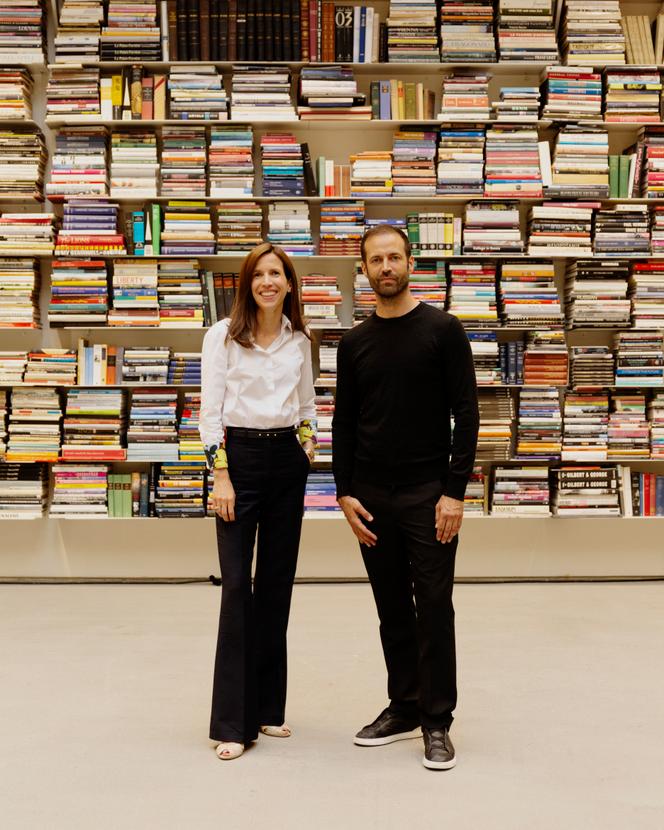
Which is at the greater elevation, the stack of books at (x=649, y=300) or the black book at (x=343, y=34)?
the black book at (x=343, y=34)

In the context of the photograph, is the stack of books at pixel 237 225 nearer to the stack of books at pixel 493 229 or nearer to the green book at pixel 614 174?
the stack of books at pixel 493 229

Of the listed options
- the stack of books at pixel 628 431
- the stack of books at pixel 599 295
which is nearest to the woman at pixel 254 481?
the stack of books at pixel 599 295

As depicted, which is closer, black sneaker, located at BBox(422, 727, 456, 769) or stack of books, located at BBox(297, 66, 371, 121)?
black sneaker, located at BBox(422, 727, 456, 769)

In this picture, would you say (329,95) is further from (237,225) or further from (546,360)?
(546,360)

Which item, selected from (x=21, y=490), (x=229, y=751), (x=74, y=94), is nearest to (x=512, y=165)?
(x=74, y=94)

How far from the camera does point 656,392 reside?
4.97 metres

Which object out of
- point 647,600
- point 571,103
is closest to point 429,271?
point 571,103

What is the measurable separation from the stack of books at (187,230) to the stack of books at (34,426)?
3.28 feet

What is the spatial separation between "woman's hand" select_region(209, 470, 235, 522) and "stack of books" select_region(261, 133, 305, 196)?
2522mm

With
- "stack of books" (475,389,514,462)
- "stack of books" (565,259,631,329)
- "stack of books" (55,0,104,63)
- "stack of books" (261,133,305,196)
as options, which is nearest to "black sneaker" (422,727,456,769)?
"stack of books" (475,389,514,462)

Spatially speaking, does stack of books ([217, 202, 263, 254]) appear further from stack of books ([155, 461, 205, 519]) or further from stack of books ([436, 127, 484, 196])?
stack of books ([155, 461, 205, 519])

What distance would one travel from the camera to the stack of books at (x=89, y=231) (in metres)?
4.75

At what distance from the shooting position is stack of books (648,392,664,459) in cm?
487

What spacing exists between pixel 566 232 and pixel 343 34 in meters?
1.56
